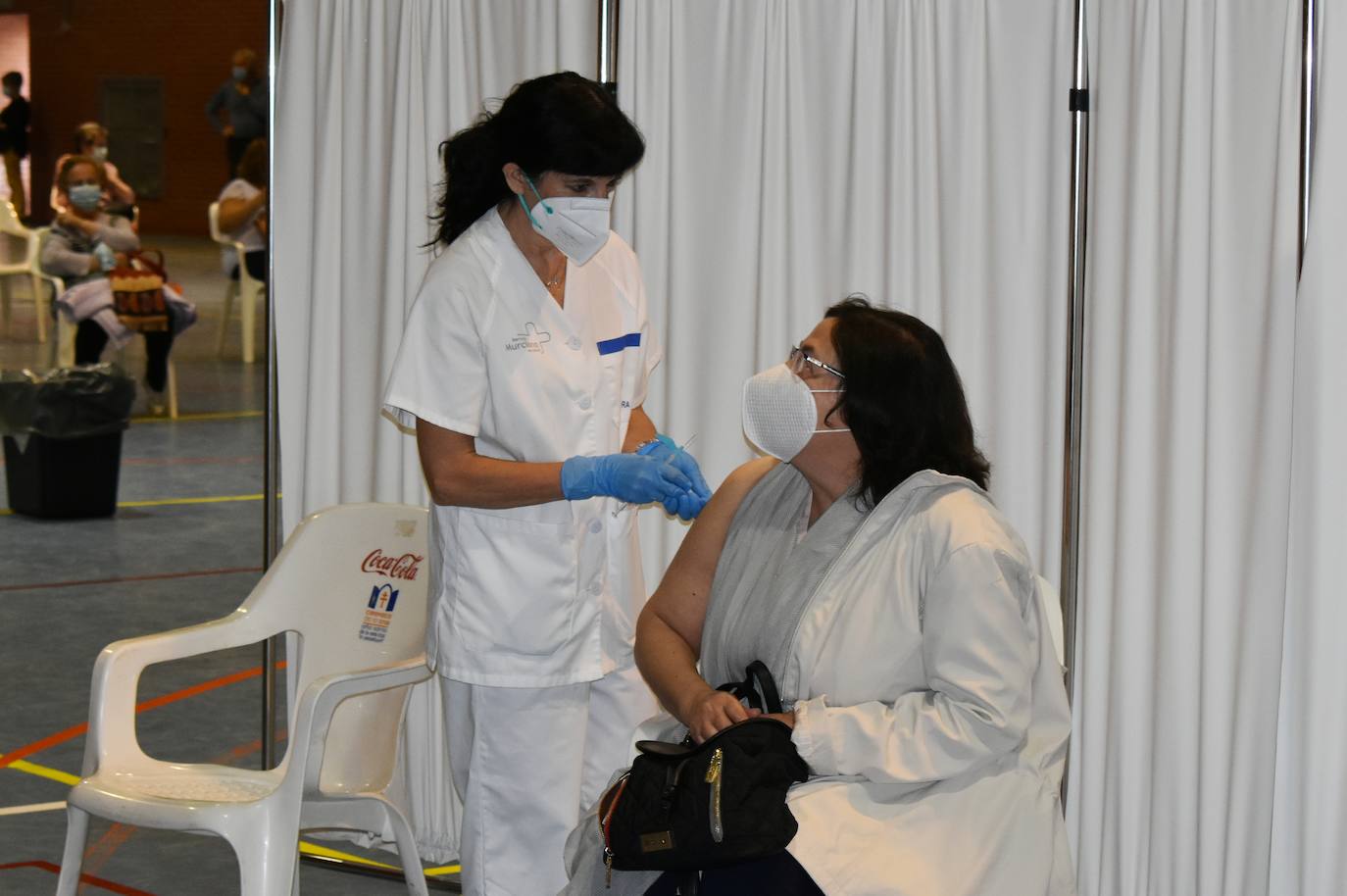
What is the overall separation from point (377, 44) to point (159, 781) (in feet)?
5.44

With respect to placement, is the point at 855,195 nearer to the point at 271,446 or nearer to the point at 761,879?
the point at 271,446

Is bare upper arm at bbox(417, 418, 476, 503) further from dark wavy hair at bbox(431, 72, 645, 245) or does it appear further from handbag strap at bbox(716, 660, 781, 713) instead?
handbag strap at bbox(716, 660, 781, 713)

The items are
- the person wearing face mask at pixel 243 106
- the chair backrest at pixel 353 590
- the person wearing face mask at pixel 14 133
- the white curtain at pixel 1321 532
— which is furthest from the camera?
the person wearing face mask at pixel 14 133

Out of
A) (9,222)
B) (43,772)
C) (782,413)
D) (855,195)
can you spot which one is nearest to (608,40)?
(855,195)

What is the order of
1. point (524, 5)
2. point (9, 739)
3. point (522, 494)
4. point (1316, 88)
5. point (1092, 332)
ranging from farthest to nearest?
point (9, 739), point (524, 5), point (1092, 332), point (1316, 88), point (522, 494)

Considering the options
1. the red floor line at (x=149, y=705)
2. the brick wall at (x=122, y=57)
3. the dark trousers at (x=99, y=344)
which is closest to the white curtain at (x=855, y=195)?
the red floor line at (x=149, y=705)

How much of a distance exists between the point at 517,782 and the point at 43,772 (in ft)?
6.84

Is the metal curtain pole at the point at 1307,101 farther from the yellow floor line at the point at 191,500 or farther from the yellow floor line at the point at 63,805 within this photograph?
the yellow floor line at the point at 191,500

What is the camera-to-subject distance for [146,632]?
5449 mm

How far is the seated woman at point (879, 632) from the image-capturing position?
6.77 feet

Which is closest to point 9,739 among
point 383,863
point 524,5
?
point 383,863

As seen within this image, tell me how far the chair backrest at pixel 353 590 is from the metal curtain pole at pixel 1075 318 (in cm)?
122

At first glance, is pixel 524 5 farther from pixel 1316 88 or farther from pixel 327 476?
pixel 1316 88

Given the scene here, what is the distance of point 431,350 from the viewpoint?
8.42ft
